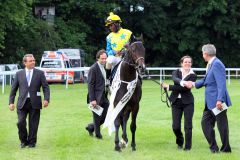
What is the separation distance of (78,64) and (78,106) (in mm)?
26631

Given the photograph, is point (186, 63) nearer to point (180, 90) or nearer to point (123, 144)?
point (180, 90)

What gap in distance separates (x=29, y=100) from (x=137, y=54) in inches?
104

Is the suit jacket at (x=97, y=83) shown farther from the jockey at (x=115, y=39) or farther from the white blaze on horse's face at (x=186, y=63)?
the white blaze on horse's face at (x=186, y=63)

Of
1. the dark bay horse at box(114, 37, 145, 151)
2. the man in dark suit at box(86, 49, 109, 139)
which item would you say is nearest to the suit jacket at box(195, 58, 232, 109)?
the dark bay horse at box(114, 37, 145, 151)

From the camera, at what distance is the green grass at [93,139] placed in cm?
1288

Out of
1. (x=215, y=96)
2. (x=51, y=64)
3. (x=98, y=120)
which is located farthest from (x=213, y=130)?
(x=51, y=64)

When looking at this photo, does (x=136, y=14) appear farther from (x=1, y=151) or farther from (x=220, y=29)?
(x=1, y=151)

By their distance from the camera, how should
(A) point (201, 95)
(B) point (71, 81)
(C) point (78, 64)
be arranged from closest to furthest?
1. (A) point (201, 95)
2. (B) point (71, 81)
3. (C) point (78, 64)

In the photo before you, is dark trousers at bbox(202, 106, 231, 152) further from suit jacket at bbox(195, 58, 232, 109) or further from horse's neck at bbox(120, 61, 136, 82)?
horse's neck at bbox(120, 61, 136, 82)

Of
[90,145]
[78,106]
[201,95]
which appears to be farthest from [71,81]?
[90,145]

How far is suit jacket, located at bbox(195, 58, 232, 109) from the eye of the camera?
12898mm

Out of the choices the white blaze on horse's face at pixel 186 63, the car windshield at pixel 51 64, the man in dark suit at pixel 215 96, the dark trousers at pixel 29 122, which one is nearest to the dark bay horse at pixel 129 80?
the white blaze on horse's face at pixel 186 63

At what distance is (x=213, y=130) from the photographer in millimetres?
13406

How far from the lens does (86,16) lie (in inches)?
2496
